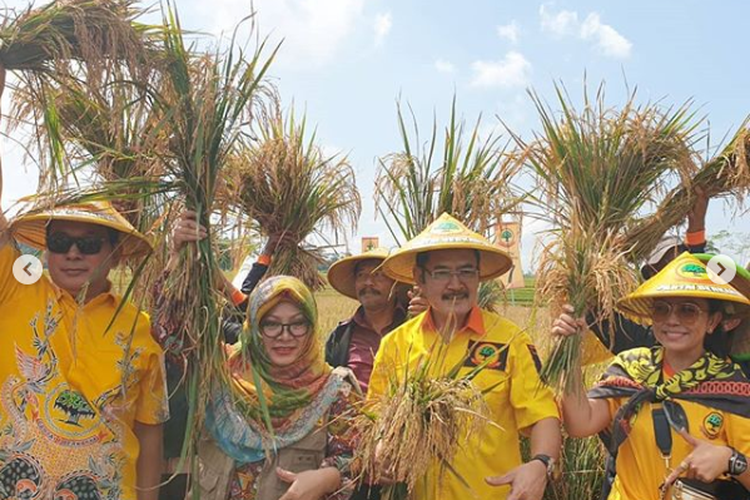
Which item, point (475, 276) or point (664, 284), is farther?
point (475, 276)

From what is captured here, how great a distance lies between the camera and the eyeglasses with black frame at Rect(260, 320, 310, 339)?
8.21 ft

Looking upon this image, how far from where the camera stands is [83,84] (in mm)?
2283

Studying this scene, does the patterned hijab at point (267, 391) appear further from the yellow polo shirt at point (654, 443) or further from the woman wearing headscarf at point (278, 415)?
the yellow polo shirt at point (654, 443)

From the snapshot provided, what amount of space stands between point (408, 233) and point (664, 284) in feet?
4.26

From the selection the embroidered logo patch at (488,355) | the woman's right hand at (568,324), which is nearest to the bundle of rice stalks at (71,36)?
the embroidered logo patch at (488,355)

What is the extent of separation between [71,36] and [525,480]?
1.94m

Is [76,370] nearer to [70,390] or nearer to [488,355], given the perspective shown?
[70,390]

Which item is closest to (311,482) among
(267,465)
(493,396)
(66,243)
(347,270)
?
(267,465)

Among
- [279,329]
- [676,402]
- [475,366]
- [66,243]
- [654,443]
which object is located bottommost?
[654,443]

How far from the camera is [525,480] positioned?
2260mm

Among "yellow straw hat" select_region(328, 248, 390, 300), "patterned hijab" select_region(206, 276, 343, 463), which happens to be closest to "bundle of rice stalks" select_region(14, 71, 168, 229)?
"patterned hijab" select_region(206, 276, 343, 463)

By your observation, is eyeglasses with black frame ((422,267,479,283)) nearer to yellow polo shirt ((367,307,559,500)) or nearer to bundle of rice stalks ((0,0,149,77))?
yellow polo shirt ((367,307,559,500))

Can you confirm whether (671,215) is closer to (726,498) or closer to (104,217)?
(726,498)

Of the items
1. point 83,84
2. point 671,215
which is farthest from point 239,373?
point 671,215
